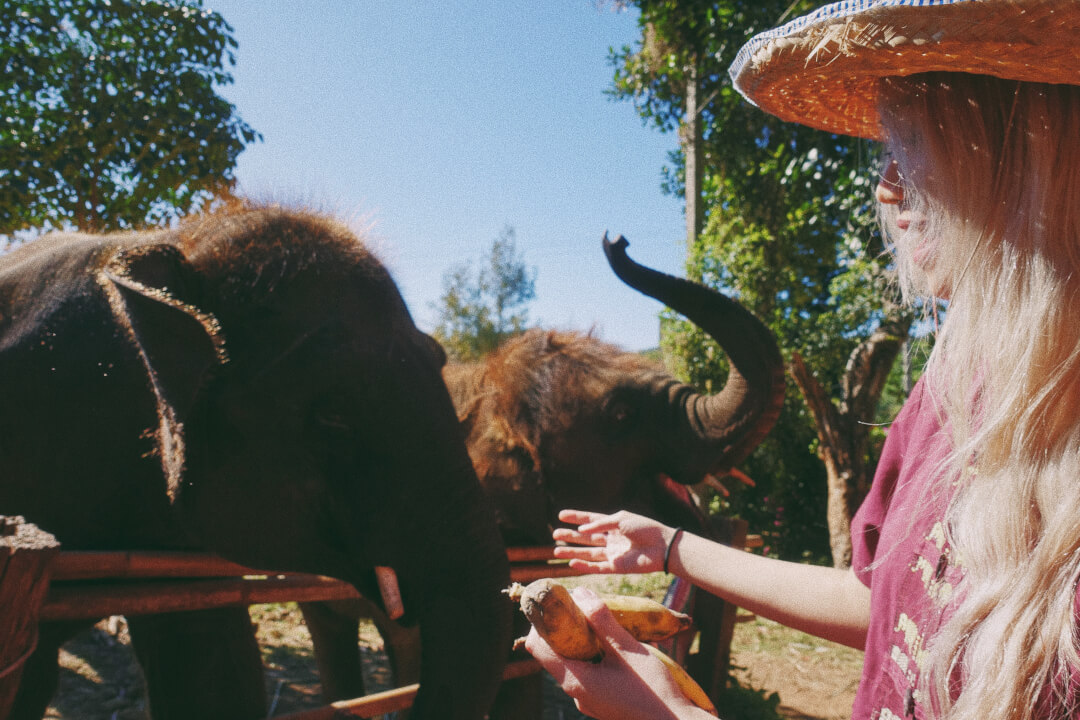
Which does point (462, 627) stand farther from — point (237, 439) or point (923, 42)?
point (923, 42)

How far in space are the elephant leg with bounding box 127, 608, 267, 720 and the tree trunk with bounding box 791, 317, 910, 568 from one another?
233 inches

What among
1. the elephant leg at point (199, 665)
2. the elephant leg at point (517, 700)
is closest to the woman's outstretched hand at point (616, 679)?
the elephant leg at point (199, 665)

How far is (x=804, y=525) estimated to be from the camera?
11469 millimetres

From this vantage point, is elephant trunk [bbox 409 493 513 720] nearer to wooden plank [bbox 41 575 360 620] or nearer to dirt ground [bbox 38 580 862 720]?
wooden plank [bbox 41 575 360 620]

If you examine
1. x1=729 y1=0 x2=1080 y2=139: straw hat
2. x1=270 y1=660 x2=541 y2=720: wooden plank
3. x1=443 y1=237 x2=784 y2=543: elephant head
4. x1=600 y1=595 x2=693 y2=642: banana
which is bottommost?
x1=270 y1=660 x2=541 y2=720: wooden plank

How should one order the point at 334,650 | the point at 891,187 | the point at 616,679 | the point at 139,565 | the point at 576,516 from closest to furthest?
the point at 616,679 < the point at 891,187 < the point at 576,516 < the point at 139,565 < the point at 334,650

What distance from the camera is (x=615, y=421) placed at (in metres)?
5.05

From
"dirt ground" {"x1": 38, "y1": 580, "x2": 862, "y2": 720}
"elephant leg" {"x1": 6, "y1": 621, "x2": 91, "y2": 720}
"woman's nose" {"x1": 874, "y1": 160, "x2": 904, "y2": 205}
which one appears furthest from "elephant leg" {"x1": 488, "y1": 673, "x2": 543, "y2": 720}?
"woman's nose" {"x1": 874, "y1": 160, "x2": 904, "y2": 205}

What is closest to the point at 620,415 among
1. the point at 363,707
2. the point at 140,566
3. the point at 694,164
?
the point at 363,707

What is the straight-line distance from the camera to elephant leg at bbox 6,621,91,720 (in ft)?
8.95

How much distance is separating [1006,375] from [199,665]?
9.09ft

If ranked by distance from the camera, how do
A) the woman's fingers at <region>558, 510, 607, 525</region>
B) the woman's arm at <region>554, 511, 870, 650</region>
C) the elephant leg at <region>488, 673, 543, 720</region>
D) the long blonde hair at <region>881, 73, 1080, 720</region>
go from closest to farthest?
the long blonde hair at <region>881, 73, 1080, 720</region> < the woman's arm at <region>554, 511, 870, 650</region> < the woman's fingers at <region>558, 510, 607, 525</region> < the elephant leg at <region>488, 673, 543, 720</region>

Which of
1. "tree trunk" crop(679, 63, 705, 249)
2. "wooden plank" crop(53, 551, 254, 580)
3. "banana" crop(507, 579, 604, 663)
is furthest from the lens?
"tree trunk" crop(679, 63, 705, 249)

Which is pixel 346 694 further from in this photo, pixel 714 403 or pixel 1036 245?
pixel 1036 245
